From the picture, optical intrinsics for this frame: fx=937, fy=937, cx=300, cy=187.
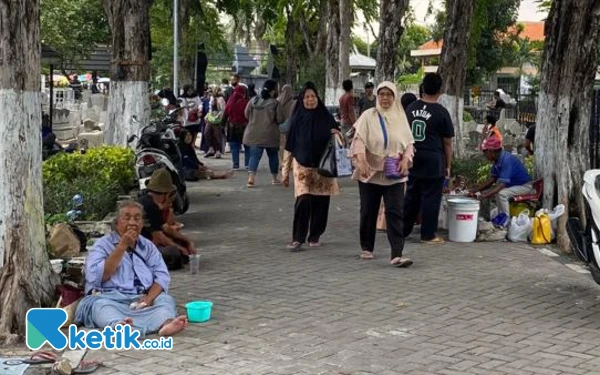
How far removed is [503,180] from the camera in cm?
1081

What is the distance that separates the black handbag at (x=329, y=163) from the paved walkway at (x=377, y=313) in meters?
0.84

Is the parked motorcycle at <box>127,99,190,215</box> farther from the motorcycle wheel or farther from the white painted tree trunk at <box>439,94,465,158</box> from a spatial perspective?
the white painted tree trunk at <box>439,94,465,158</box>

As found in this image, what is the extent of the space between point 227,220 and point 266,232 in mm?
1087

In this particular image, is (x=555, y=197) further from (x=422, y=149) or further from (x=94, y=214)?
(x=94, y=214)

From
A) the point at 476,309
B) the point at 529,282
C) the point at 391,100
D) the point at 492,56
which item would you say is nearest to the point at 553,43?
the point at 391,100

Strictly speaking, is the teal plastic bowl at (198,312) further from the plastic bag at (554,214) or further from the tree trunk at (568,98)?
the plastic bag at (554,214)

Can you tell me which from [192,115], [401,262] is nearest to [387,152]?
[401,262]

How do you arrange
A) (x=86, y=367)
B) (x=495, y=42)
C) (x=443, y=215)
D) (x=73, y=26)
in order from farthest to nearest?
(x=495, y=42) → (x=73, y=26) → (x=443, y=215) → (x=86, y=367)

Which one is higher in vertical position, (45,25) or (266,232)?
(45,25)

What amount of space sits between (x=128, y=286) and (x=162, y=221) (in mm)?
1916

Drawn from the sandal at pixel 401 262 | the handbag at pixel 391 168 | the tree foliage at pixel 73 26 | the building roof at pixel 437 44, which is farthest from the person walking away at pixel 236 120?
the building roof at pixel 437 44

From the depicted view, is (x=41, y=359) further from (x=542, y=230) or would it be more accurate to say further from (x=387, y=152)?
(x=542, y=230)

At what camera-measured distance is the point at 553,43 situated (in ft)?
34.7

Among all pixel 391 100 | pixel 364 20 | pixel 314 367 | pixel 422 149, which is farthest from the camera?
pixel 364 20
